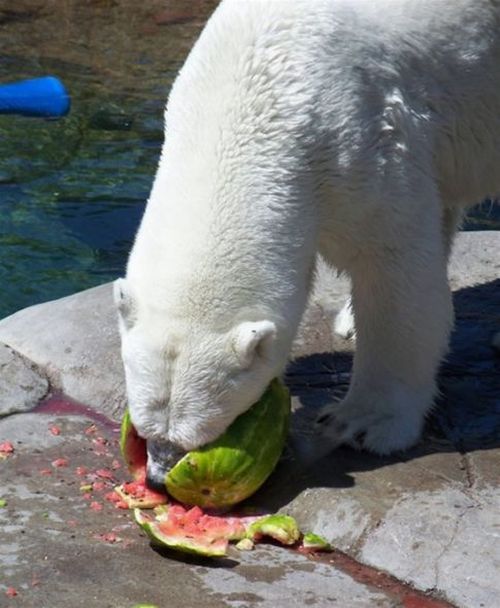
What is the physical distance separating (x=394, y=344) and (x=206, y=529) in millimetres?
920

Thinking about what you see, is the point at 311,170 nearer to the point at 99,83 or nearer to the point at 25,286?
the point at 25,286

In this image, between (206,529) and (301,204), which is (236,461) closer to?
(206,529)

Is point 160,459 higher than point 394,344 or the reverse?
the reverse

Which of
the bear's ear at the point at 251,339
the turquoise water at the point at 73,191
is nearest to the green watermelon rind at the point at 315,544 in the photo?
the bear's ear at the point at 251,339

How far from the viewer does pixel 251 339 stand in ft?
13.0

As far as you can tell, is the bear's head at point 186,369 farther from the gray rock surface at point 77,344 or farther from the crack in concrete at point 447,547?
the gray rock surface at point 77,344

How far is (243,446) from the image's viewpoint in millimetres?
4207

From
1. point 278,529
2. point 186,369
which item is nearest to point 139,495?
point 278,529

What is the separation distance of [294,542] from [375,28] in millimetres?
1616

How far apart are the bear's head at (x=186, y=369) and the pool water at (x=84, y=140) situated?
2.92 meters

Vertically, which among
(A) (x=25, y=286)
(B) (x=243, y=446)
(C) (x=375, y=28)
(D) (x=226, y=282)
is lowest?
(A) (x=25, y=286)

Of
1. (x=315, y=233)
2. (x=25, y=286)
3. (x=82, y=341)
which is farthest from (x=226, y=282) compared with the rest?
(x=25, y=286)

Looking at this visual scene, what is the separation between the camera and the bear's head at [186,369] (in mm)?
3998

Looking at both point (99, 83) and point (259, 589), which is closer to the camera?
point (259, 589)
